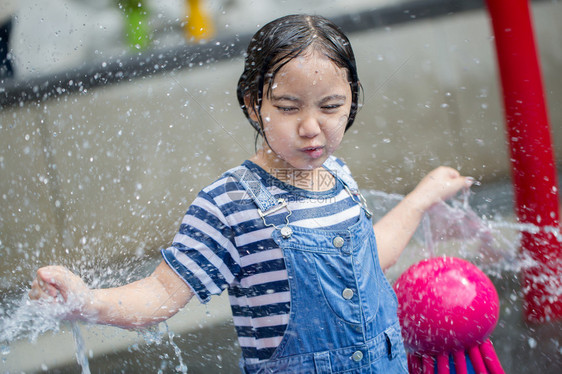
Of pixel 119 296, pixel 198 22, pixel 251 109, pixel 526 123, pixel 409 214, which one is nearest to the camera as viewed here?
pixel 119 296

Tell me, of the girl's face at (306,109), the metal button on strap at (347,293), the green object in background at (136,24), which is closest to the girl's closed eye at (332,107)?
the girl's face at (306,109)

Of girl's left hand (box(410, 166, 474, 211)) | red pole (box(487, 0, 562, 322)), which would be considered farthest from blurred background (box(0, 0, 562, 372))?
girl's left hand (box(410, 166, 474, 211))

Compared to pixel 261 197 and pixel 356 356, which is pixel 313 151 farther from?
pixel 356 356

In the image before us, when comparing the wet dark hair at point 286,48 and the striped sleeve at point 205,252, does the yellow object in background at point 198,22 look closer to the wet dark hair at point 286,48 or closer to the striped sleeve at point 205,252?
the wet dark hair at point 286,48

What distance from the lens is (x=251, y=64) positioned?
848mm

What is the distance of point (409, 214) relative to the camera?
102 centimetres

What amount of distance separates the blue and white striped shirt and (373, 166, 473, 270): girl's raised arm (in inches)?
6.5

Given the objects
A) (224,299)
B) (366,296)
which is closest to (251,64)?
(366,296)

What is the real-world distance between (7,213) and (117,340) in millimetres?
590

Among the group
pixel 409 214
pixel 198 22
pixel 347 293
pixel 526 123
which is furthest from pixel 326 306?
pixel 198 22

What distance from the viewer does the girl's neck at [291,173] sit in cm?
85

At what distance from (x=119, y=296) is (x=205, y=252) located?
0.12 m

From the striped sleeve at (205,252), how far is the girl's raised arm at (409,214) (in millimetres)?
274

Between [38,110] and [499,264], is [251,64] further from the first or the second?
[38,110]
